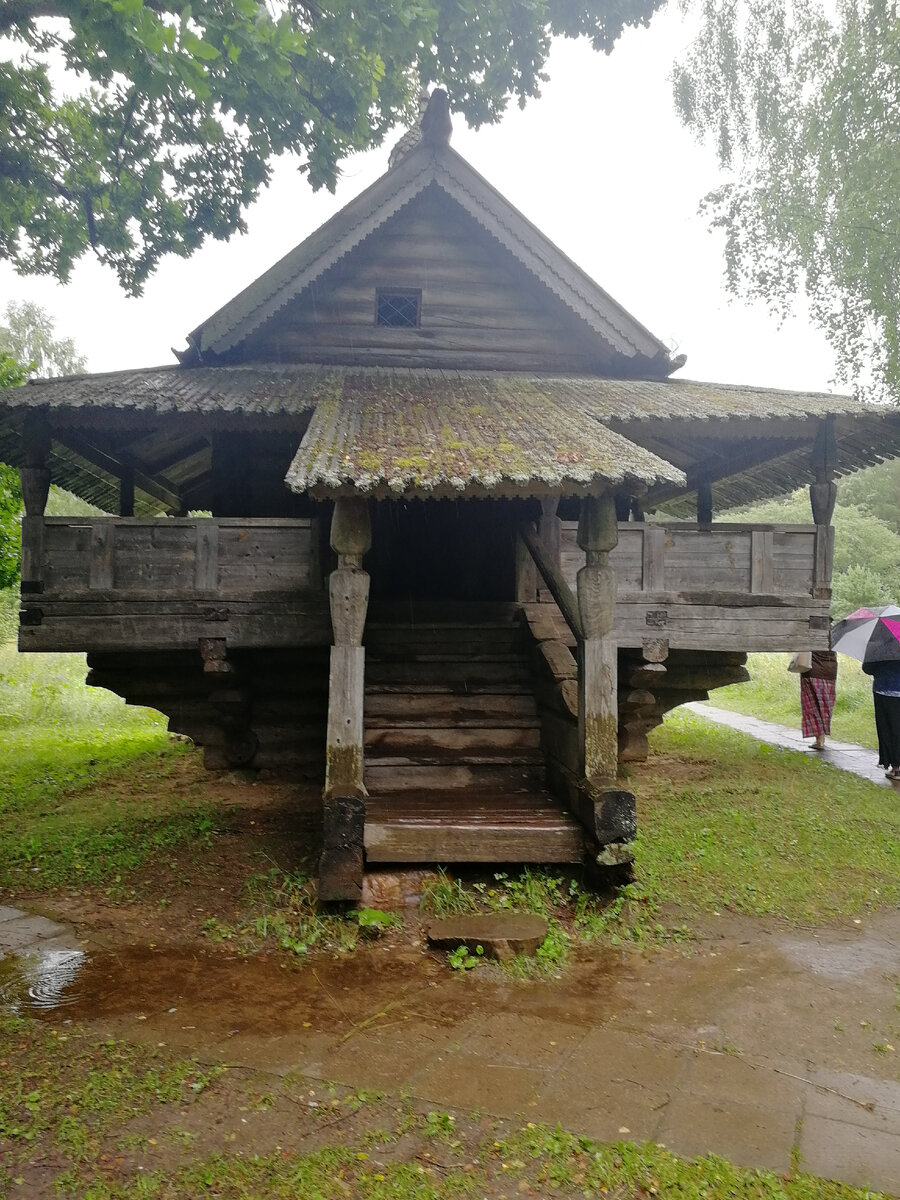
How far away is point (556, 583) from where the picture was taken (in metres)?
7.82

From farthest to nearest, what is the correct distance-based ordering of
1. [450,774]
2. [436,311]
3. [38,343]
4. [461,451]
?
[38,343] < [436,311] < [450,774] < [461,451]

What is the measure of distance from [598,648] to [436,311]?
550 cm

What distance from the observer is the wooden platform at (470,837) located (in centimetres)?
640

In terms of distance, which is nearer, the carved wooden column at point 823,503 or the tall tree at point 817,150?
the carved wooden column at point 823,503

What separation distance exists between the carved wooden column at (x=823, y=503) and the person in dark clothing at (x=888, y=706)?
10.6 ft

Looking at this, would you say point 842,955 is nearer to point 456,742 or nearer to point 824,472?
point 456,742

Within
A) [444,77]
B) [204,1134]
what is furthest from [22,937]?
[444,77]

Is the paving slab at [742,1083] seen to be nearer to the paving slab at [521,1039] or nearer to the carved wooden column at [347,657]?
the paving slab at [521,1039]

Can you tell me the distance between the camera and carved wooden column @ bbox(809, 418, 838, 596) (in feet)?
29.7

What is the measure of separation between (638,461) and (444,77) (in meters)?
6.37

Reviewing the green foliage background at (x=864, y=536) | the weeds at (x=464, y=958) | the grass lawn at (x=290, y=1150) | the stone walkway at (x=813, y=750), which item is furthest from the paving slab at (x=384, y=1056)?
the green foliage background at (x=864, y=536)

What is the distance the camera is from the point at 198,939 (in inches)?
237

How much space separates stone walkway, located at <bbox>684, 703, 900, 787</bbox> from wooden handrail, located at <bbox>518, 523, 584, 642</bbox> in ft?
21.1

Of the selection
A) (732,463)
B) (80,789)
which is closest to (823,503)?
(732,463)
